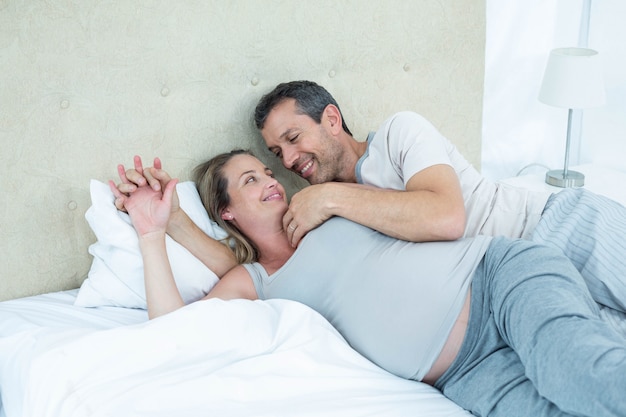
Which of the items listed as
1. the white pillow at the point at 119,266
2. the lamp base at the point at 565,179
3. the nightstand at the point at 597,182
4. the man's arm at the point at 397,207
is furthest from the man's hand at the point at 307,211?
the lamp base at the point at 565,179

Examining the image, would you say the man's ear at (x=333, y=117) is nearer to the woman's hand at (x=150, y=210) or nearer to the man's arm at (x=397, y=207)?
the man's arm at (x=397, y=207)

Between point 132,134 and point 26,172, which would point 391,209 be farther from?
point 26,172

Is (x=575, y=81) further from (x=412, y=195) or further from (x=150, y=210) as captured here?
(x=150, y=210)

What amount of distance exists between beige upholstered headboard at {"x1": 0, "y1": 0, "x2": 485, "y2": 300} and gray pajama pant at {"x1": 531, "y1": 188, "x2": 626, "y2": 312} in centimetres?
70

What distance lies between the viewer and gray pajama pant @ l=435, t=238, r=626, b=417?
113 centimetres

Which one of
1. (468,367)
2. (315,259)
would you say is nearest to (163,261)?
(315,259)

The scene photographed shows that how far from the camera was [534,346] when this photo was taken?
4.13 feet

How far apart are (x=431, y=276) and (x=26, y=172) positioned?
100cm

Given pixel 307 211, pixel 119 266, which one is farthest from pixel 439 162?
pixel 119 266

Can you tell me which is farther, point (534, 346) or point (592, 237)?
point (592, 237)

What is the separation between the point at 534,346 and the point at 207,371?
618 millimetres

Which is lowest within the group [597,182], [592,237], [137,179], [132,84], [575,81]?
[597,182]

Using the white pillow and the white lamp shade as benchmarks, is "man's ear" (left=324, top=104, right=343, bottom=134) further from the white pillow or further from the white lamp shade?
the white lamp shade

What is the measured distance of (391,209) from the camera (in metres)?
1.64
